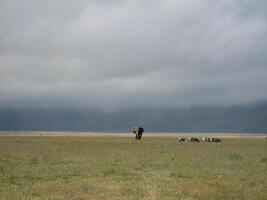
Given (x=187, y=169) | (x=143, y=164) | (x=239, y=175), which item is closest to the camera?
(x=239, y=175)

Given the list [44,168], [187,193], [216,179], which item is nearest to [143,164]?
[44,168]

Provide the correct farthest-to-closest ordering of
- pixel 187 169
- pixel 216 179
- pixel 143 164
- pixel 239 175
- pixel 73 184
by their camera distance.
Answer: pixel 143 164 → pixel 187 169 → pixel 239 175 → pixel 216 179 → pixel 73 184

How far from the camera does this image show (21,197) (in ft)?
68.0

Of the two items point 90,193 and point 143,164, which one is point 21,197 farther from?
point 143,164

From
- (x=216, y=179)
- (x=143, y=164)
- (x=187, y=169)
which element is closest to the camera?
(x=216, y=179)

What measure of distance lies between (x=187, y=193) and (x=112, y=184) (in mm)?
4562

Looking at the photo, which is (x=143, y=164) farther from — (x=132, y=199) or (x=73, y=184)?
(x=132, y=199)

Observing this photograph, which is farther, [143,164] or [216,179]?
[143,164]

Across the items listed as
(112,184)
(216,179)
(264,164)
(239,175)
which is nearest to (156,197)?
(112,184)

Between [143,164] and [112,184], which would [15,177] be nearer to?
[112,184]

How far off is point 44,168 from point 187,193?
1336 centimetres

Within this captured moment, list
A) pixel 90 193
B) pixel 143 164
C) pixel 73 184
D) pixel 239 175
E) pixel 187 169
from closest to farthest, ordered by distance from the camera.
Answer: pixel 90 193 < pixel 73 184 < pixel 239 175 < pixel 187 169 < pixel 143 164

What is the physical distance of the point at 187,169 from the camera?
31.7 meters

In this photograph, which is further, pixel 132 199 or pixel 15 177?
pixel 15 177
